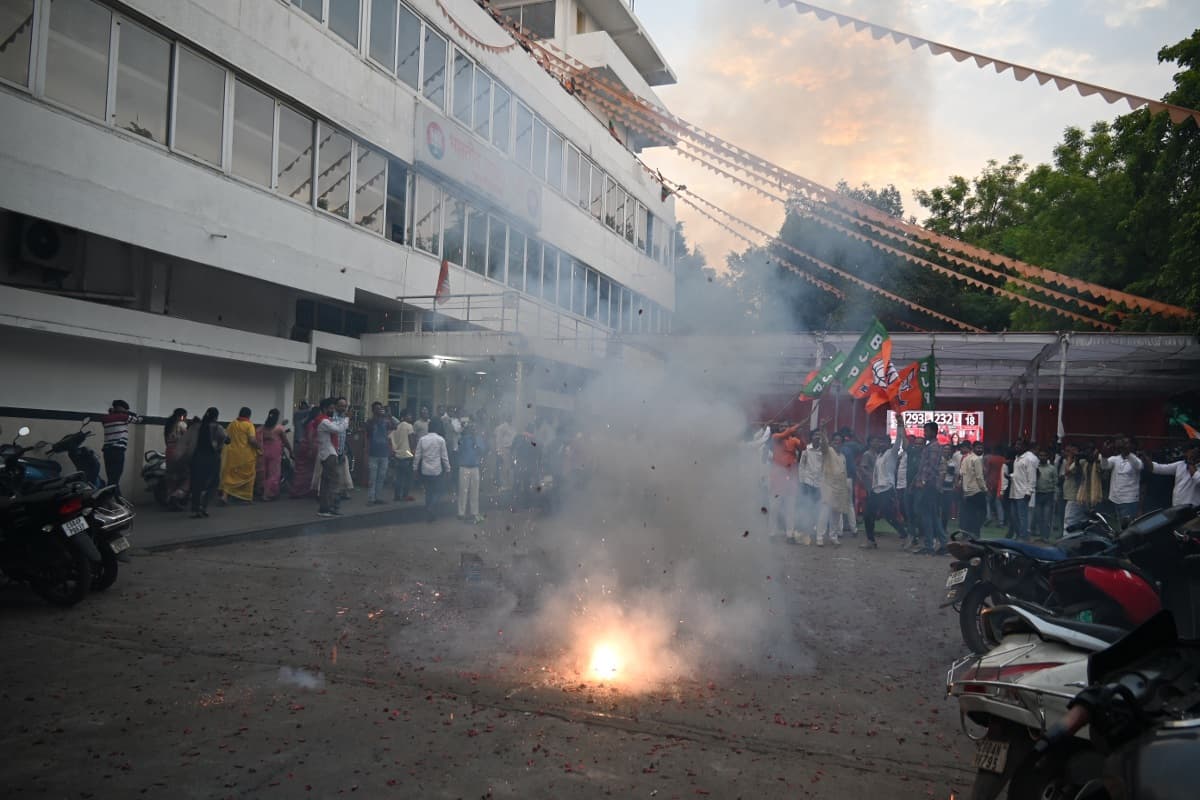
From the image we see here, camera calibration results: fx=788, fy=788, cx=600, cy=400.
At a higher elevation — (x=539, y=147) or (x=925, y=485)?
(x=539, y=147)

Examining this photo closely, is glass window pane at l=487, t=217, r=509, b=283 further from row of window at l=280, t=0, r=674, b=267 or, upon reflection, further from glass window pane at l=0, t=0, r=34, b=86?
glass window pane at l=0, t=0, r=34, b=86

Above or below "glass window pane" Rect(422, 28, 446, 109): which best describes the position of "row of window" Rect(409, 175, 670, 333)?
below

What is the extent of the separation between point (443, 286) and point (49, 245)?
7.29 meters

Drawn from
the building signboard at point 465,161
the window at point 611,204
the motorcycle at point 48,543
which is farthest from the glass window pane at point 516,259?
the motorcycle at point 48,543

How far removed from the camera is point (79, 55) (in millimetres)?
10688

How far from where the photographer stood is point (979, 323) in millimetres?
29328

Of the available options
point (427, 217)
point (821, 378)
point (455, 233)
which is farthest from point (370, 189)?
point (821, 378)

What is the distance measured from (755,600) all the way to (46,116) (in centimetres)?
1055

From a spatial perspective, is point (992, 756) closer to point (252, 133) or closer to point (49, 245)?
point (49, 245)

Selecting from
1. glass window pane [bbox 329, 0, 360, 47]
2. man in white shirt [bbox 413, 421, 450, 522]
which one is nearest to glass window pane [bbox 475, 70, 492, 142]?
glass window pane [bbox 329, 0, 360, 47]

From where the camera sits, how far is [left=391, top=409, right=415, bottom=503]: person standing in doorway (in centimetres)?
1350

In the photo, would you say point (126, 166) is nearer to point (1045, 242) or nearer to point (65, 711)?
point (65, 711)

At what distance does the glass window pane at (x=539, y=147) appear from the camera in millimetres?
15602

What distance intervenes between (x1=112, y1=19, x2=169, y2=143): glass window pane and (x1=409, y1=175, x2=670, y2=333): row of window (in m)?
5.58
